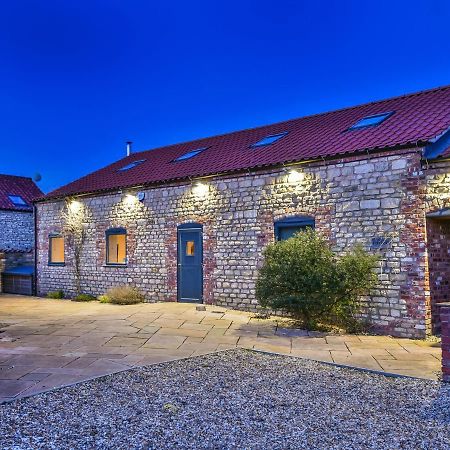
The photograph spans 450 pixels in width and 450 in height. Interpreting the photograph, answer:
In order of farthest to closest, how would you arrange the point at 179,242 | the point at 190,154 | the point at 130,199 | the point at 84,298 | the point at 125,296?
1. the point at 190,154
2. the point at 84,298
3. the point at 130,199
4. the point at 125,296
5. the point at 179,242

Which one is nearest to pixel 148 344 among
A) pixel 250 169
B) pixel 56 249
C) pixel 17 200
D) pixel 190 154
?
pixel 250 169

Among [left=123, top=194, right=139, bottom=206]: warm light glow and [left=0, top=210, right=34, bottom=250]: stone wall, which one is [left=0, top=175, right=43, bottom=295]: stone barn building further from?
[left=123, top=194, right=139, bottom=206]: warm light glow

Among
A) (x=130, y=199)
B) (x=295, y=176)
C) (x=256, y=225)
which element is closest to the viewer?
(x=295, y=176)

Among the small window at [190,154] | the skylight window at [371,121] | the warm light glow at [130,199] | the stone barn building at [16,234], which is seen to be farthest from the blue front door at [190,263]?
the stone barn building at [16,234]

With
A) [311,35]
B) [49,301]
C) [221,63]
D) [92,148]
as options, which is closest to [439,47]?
[311,35]

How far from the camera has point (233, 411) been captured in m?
3.95

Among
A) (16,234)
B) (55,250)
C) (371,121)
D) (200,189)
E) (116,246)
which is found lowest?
(55,250)

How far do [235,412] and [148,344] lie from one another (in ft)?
10.7

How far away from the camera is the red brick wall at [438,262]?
7.81 metres

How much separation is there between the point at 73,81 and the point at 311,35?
42808mm

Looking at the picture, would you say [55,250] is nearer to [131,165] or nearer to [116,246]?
[116,246]

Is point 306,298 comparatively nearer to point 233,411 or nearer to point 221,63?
point 233,411

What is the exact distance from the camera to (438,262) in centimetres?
795

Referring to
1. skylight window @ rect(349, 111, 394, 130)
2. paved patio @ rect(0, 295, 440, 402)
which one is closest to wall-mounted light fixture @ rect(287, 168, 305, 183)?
skylight window @ rect(349, 111, 394, 130)
